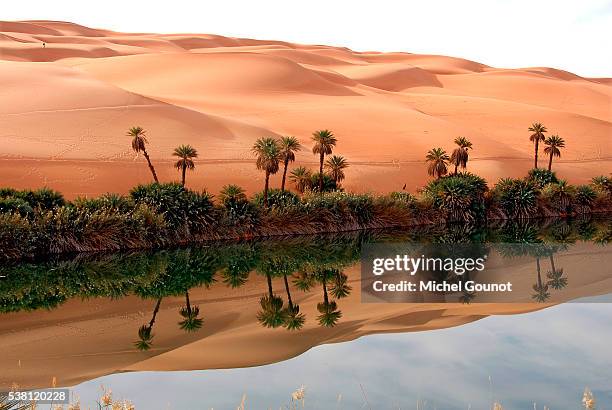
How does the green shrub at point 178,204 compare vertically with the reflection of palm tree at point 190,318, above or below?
above

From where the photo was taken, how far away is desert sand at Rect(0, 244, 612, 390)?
572 inches

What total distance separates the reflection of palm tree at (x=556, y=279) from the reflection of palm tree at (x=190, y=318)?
10.3 m

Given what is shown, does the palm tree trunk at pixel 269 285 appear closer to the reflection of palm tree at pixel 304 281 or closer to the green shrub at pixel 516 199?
the reflection of palm tree at pixel 304 281

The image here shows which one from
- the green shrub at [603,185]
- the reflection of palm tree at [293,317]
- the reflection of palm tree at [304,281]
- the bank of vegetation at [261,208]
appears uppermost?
the green shrub at [603,185]

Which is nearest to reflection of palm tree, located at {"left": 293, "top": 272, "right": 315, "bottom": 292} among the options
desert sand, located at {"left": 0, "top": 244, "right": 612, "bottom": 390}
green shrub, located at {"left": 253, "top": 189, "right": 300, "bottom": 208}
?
desert sand, located at {"left": 0, "top": 244, "right": 612, "bottom": 390}

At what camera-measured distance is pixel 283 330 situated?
A: 17469mm

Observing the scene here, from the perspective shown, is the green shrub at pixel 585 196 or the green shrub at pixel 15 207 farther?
the green shrub at pixel 585 196

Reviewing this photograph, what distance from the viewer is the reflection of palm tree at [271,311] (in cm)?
1847

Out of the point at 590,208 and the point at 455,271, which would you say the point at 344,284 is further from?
the point at 590,208

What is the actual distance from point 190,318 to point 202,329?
1.40 meters

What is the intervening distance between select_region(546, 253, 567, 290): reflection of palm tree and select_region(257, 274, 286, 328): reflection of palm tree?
8.08 meters

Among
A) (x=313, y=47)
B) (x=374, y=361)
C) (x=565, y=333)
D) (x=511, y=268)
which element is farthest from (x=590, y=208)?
(x=313, y=47)

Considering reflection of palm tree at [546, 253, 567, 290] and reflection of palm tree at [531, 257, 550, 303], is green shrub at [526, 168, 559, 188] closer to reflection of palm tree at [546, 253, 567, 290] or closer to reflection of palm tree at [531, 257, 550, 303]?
reflection of palm tree at [546, 253, 567, 290]

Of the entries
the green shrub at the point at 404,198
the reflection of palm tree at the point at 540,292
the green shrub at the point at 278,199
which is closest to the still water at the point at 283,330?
the reflection of palm tree at the point at 540,292
